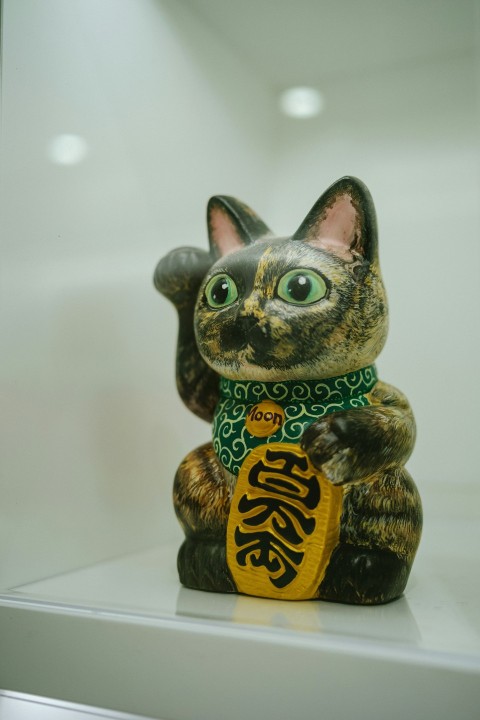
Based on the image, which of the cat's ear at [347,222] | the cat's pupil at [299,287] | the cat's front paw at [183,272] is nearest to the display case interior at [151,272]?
the cat's front paw at [183,272]

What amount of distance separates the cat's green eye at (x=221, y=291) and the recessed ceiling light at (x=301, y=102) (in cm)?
49

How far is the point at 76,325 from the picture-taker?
134cm

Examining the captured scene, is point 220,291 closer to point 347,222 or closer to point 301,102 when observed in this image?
point 347,222

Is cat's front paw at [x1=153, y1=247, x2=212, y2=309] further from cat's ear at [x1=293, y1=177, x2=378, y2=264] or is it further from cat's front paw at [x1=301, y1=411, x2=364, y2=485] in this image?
cat's front paw at [x1=301, y1=411, x2=364, y2=485]

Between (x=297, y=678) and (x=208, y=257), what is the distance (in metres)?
0.74

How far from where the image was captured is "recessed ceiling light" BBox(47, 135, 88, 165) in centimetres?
127

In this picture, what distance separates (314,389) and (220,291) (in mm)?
216

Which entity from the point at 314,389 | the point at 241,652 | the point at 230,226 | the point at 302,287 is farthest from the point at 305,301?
the point at 241,652

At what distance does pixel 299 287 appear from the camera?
3.53ft

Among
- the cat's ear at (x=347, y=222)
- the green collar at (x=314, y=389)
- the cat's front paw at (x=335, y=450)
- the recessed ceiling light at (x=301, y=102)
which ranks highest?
the recessed ceiling light at (x=301, y=102)

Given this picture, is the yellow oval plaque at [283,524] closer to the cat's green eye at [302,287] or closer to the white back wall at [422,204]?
the cat's green eye at [302,287]

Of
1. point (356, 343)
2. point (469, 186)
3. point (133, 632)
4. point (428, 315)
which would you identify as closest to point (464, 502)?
point (428, 315)

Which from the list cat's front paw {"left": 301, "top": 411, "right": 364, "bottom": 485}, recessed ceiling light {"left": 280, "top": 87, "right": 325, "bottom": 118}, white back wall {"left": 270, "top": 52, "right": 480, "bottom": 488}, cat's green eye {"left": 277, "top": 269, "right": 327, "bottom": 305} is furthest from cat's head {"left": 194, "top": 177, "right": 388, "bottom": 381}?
recessed ceiling light {"left": 280, "top": 87, "right": 325, "bottom": 118}

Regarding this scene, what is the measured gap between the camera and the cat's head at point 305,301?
3.51 ft
